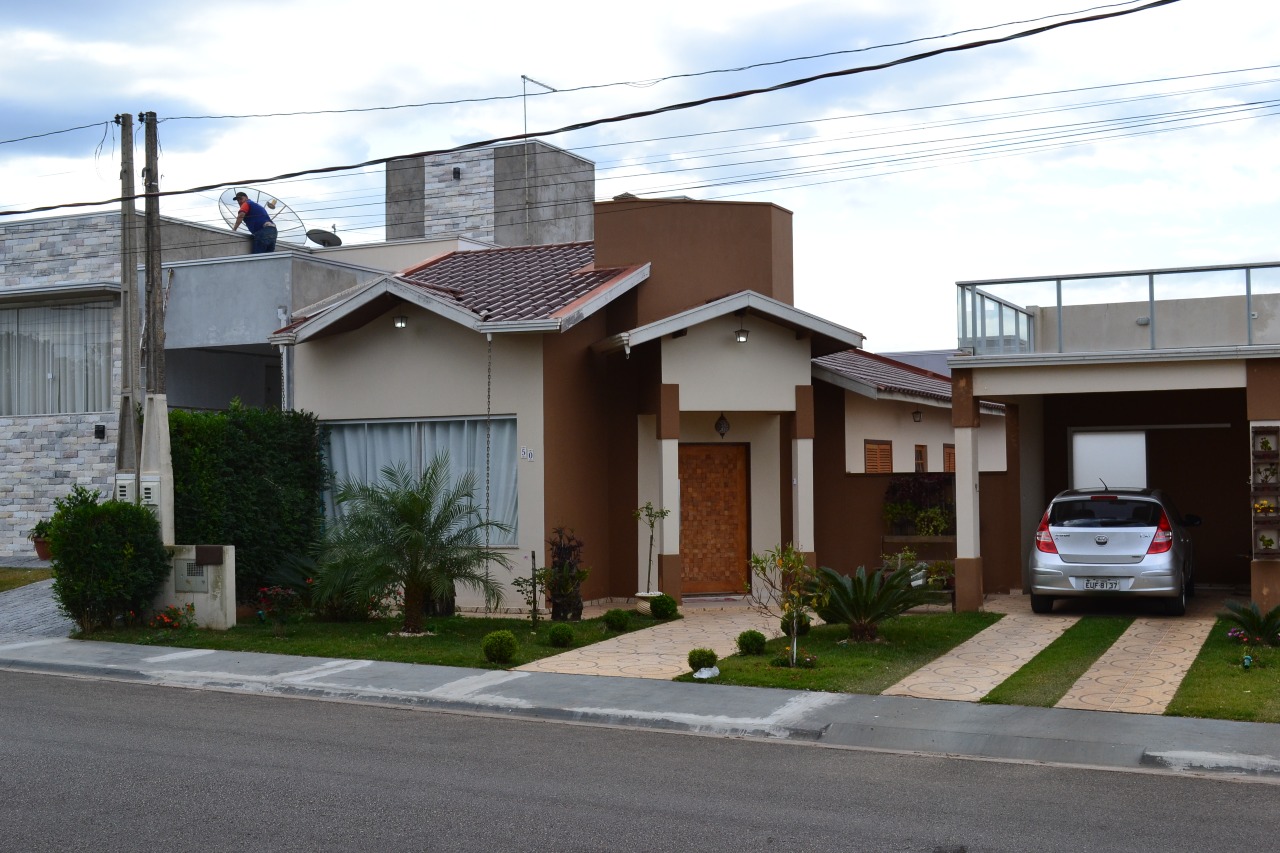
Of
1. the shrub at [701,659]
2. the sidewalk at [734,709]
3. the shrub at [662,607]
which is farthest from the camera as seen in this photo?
the shrub at [662,607]

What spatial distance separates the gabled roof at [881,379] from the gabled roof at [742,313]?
0.69 meters

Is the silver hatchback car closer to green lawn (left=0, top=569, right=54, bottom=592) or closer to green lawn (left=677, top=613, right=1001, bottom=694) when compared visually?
green lawn (left=677, top=613, right=1001, bottom=694)

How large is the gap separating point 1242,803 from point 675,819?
11.3ft

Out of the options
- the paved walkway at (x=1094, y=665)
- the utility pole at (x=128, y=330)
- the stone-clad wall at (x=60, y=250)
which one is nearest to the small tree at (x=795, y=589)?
the paved walkway at (x=1094, y=665)

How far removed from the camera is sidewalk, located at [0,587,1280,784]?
9344 millimetres

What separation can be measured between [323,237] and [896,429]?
13586 mm

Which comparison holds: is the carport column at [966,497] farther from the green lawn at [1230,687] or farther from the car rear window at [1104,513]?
the green lawn at [1230,687]

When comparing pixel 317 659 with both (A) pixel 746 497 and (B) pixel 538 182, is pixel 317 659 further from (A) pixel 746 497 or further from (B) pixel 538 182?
(B) pixel 538 182

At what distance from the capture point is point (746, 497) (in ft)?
63.8

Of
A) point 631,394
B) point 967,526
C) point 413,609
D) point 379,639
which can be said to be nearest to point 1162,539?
point 967,526

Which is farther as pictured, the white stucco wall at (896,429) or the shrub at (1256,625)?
the white stucco wall at (896,429)

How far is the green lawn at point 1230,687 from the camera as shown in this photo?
10.3 meters

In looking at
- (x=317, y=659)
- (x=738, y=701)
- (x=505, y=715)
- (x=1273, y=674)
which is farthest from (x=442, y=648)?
(x=1273, y=674)

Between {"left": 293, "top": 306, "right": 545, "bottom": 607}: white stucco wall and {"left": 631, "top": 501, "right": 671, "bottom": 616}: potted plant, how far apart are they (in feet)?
4.79
